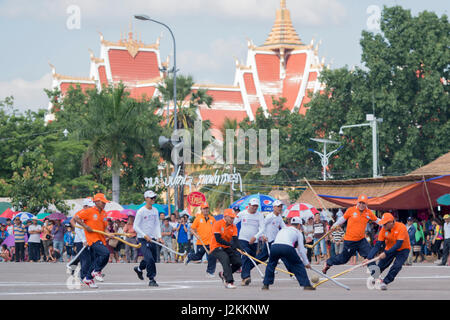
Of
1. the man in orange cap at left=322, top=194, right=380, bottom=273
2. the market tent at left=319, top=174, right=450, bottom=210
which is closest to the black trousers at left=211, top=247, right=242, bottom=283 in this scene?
the man in orange cap at left=322, top=194, right=380, bottom=273

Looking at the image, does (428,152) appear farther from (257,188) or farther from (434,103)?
(257,188)

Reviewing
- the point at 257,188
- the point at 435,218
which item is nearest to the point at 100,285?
the point at 435,218

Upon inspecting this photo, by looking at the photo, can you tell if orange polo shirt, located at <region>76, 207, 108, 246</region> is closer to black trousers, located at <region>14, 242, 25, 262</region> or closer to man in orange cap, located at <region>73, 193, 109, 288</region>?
man in orange cap, located at <region>73, 193, 109, 288</region>

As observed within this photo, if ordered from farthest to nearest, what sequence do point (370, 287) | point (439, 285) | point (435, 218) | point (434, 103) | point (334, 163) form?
1. point (334, 163)
2. point (434, 103)
3. point (435, 218)
4. point (439, 285)
5. point (370, 287)

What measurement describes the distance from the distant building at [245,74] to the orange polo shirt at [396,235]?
65292 mm

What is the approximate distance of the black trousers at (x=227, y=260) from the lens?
16828mm

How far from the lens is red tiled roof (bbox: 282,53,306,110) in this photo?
8494 centimetres

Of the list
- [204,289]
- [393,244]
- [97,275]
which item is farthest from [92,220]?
[393,244]

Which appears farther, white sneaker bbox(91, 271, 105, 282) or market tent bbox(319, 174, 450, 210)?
market tent bbox(319, 174, 450, 210)

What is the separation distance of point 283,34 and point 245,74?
29.2 feet

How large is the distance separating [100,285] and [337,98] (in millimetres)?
40978

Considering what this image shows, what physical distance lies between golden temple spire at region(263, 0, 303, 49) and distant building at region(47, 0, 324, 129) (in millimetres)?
364

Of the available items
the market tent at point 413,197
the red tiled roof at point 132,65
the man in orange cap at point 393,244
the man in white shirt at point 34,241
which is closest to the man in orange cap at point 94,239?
the man in orange cap at point 393,244

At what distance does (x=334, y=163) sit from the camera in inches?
2221
